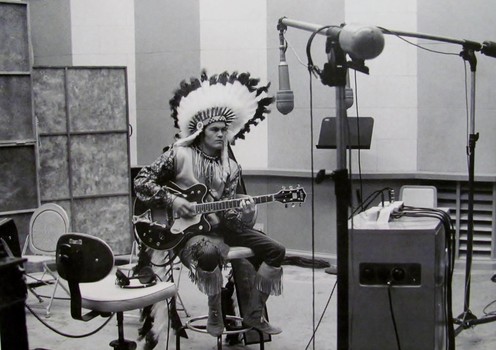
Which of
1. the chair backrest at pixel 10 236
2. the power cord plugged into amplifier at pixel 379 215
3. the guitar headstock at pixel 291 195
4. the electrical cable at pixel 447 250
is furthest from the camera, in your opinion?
the guitar headstock at pixel 291 195

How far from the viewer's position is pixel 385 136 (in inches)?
259

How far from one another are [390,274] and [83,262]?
160 centimetres

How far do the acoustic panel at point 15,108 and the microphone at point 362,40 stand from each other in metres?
4.12

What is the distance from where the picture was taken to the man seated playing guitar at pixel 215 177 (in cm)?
445

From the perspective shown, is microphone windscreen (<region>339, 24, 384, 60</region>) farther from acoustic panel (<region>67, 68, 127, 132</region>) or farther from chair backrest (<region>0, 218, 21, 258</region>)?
acoustic panel (<region>67, 68, 127, 132</region>)

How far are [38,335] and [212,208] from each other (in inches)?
63.3

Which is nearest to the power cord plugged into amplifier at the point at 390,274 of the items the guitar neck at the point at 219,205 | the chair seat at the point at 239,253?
the chair seat at the point at 239,253

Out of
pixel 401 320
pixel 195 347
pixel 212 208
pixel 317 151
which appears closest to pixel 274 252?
pixel 212 208

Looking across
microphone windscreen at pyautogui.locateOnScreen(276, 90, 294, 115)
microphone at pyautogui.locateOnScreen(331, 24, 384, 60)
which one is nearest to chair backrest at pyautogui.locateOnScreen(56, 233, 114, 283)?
microphone windscreen at pyautogui.locateOnScreen(276, 90, 294, 115)

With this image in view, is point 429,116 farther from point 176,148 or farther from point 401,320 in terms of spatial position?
point 401,320

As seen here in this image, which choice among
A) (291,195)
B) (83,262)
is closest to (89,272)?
(83,262)

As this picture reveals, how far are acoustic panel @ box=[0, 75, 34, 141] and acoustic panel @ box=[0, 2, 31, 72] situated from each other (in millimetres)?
104

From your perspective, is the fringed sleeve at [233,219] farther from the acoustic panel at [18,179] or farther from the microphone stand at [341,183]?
the acoustic panel at [18,179]

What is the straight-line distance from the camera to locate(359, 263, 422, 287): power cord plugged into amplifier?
3.34 metres
